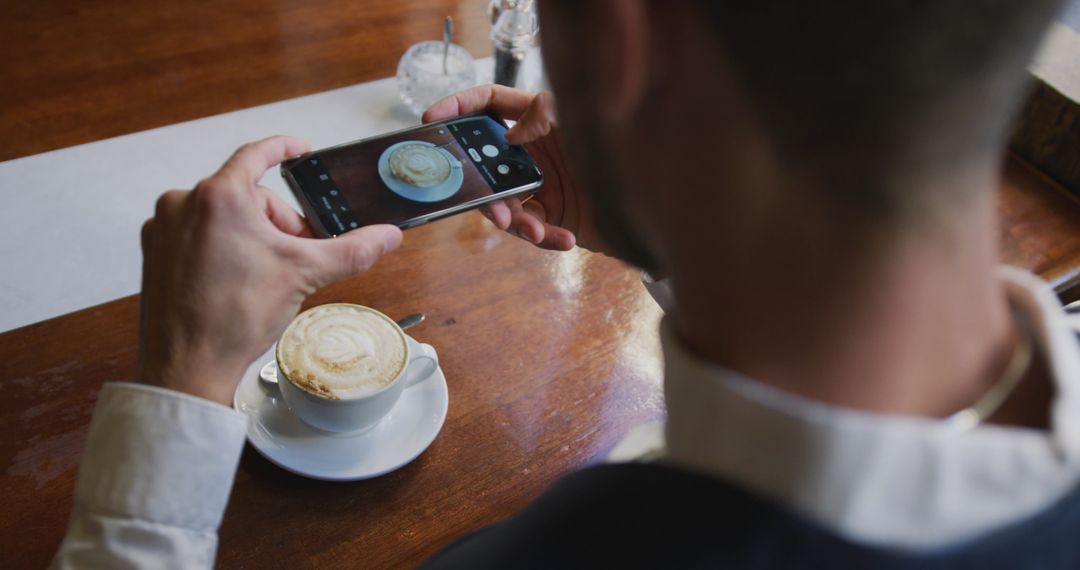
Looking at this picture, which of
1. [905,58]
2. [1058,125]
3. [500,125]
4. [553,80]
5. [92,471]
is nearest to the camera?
Result: [905,58]

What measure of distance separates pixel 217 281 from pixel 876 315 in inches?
17.3

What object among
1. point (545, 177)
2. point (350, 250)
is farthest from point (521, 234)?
point (350, 250)

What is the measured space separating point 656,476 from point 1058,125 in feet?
3.13

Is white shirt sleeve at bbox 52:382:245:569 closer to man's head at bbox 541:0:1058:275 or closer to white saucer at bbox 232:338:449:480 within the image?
white saucer at bbox 232:338:449:480

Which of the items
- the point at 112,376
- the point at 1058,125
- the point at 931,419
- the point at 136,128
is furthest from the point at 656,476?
the point at 1058,125

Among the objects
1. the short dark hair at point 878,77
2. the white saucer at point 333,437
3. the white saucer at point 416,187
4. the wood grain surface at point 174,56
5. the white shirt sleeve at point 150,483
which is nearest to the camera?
the short dark hair at point 878,77

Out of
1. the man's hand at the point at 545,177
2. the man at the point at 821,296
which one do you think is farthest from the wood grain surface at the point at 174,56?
the man at the point at 821,296

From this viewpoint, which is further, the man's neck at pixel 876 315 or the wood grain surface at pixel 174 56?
the wood grain surface at pixel 174 56

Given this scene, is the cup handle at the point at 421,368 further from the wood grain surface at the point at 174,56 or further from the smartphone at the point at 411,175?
the wood grain surface at the point at 174,56

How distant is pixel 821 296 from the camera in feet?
1.24

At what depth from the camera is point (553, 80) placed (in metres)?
0.46

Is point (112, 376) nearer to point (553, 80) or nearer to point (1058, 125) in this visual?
point (553, 80)

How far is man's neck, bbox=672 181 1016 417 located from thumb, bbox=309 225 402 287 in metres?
0.33

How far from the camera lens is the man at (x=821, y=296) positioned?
→ 0.34m
